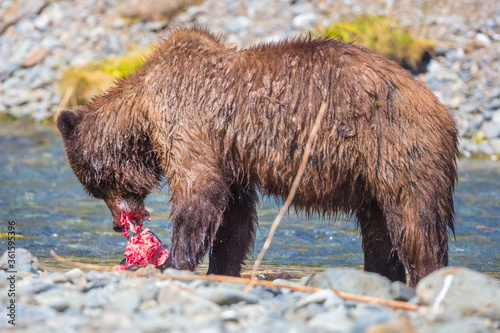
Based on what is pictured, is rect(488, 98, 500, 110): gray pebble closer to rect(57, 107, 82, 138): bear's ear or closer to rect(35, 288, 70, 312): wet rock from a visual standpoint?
rect(57, 107, 82, 138): bear's ear

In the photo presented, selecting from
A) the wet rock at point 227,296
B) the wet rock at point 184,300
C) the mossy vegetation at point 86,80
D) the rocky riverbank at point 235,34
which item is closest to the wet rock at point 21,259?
the wet rock at point 184,300

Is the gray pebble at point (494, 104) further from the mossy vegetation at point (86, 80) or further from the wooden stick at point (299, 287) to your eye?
the wooden stick at point (299, 287)

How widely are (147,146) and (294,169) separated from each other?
124cm

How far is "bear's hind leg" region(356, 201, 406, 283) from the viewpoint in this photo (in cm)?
509

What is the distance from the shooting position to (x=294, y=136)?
470 cm

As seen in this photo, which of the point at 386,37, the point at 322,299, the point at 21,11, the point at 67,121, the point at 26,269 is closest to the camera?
the point at 322,299

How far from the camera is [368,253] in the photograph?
17.7 ft

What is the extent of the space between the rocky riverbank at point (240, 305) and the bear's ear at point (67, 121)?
5.39ft

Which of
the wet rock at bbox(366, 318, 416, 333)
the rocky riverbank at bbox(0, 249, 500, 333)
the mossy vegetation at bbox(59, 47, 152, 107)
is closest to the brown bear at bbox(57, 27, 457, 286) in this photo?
the rocky riverbank at bbox(0, 249, 500, 333)

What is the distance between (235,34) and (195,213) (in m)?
11.5

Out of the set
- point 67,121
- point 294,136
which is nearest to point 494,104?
point 294,136

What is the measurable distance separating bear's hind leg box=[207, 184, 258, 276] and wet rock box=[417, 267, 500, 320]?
2160 millimetres

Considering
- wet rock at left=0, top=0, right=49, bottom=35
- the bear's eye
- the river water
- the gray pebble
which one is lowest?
the river water

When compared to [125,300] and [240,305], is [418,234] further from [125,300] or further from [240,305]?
[125,300]
